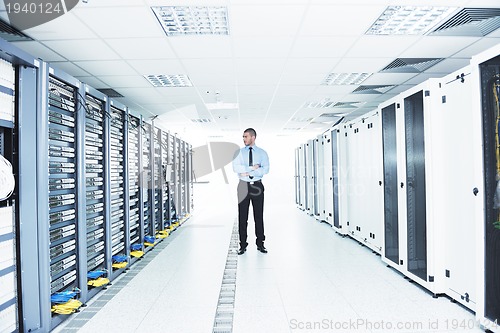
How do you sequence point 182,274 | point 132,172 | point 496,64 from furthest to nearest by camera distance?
point 132,172 < point 182,274 < point 496,64

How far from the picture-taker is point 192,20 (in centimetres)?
291

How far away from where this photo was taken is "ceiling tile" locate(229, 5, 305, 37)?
2.66m

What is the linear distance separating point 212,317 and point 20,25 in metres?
3.10

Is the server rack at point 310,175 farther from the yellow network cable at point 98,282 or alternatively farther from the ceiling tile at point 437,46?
the yellow network cable at point 98,282

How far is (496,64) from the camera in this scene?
6.40ft

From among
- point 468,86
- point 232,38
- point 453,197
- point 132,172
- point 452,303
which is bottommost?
point 452,303

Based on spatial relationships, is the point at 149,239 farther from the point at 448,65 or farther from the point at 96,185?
the point at 448,65

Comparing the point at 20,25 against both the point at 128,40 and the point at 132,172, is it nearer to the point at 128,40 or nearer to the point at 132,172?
the point at 128,40

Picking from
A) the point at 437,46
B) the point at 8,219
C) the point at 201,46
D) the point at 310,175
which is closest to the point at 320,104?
the point at 310,175

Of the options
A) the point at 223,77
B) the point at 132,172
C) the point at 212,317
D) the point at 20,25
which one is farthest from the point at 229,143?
the point at 212,317

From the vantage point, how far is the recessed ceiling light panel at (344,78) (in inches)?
184

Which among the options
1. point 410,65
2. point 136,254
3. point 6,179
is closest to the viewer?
point 6,179

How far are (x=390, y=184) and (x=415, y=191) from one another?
0.48 m

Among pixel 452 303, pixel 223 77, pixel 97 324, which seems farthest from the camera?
pixel 223 77
